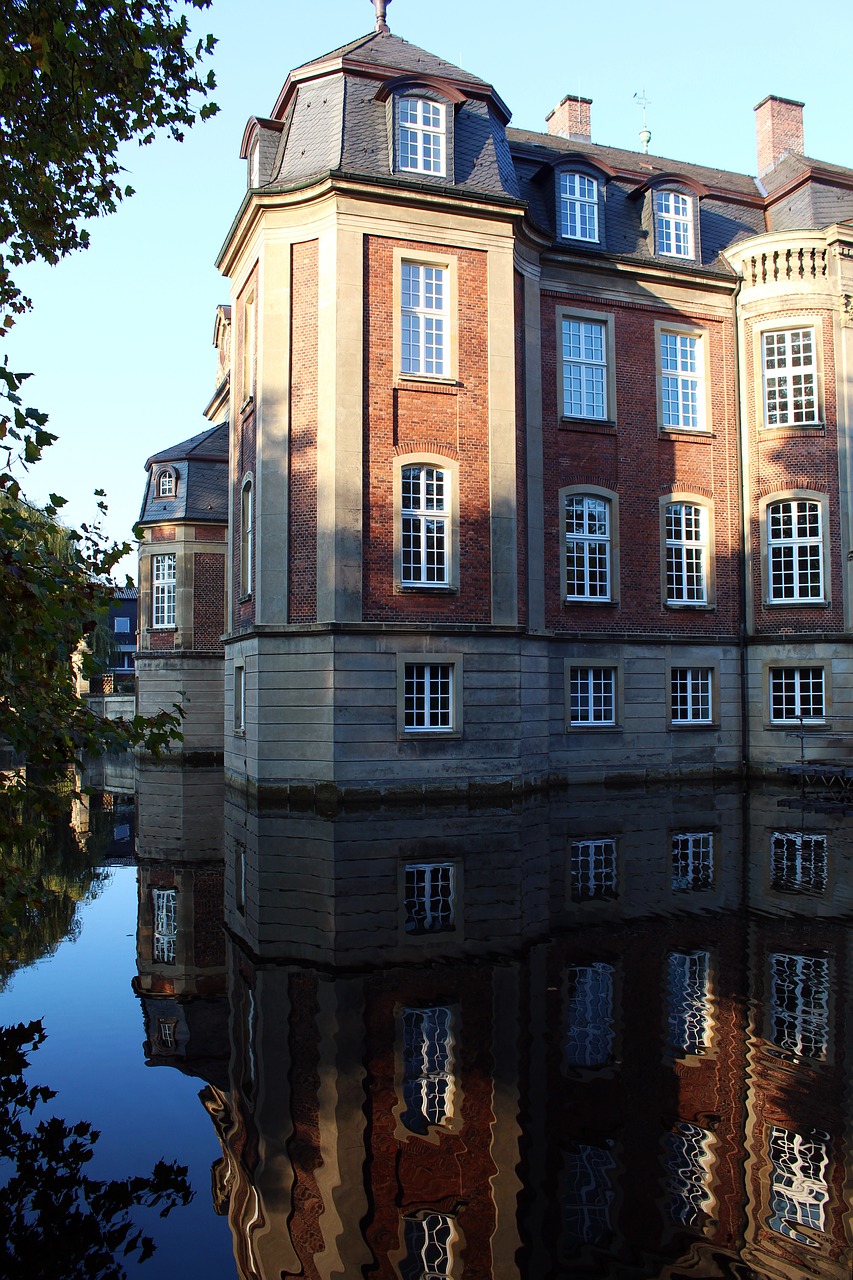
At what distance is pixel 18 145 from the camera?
6.95 m

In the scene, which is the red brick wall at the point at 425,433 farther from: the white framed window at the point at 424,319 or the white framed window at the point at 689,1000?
the white framed window at the point at 689,1000

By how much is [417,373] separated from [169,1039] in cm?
1467

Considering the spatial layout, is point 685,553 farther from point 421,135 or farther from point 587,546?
point 421,135

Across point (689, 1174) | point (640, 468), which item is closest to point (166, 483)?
point (640, 468)

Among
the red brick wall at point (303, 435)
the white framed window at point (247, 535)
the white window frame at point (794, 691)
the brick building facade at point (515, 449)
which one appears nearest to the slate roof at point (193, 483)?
the brick building facade at point (515, 449)

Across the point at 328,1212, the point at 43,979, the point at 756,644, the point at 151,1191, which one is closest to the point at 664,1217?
the point at 328,1212

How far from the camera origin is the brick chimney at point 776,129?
27938mm

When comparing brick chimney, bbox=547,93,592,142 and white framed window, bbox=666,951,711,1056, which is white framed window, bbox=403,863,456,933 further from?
brick chimney, bbox=547,93,592,142

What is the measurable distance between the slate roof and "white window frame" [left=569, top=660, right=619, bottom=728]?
41.9ft

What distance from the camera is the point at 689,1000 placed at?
672 centimetres

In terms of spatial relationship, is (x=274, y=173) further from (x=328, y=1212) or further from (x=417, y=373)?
(x=328, y=1212)

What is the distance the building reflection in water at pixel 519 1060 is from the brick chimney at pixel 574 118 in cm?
2406

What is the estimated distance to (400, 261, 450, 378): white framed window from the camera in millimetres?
18562

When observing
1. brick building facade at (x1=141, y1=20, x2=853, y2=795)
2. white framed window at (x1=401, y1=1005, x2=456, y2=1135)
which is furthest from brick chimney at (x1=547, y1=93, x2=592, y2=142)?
white framed window at (x1=401, y1=1005, x2=456, y2=1135)
